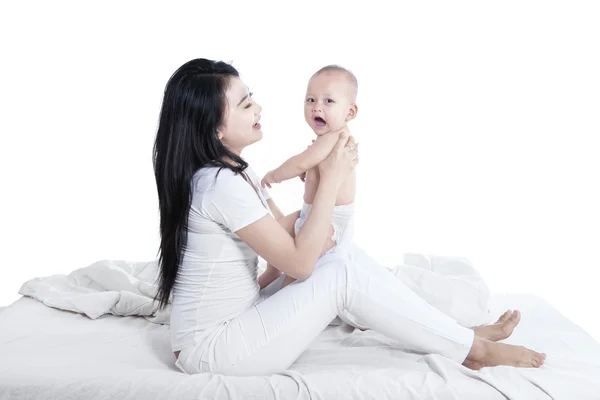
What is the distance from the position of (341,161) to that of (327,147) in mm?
191

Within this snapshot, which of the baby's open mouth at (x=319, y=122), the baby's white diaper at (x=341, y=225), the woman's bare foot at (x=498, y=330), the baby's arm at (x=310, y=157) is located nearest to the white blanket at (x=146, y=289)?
the baby's white diaper at (x=341, y=225)

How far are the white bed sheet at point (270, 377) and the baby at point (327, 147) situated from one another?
485 millimetres

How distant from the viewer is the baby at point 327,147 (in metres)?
3.29

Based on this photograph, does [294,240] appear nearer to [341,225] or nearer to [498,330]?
[341,225]

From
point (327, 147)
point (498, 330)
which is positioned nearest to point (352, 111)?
point (327, 147)

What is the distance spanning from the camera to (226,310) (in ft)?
9.63

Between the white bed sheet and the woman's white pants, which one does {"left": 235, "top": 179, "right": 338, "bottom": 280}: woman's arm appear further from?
the white bed sheet

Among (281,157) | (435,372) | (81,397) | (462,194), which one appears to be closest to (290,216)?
(435,372)

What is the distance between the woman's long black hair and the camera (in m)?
2.88

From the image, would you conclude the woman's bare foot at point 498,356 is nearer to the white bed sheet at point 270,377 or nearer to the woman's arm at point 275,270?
the white bed sheet at point 270,377

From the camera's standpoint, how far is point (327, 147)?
3.27 meters

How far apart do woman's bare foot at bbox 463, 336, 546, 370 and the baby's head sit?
1123 mm

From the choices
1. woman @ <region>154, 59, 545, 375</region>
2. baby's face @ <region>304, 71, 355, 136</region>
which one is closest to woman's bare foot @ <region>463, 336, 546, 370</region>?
woman @ <region>154, 59, 545, 375</region>

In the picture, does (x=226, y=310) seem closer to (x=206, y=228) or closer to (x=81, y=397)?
(x=206, y=228)
